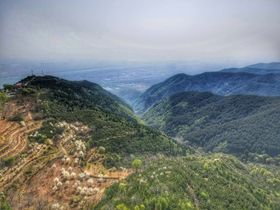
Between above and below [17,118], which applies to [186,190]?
below

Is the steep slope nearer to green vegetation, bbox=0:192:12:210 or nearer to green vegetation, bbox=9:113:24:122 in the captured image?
green vegetation, bbox=9:113:24:122

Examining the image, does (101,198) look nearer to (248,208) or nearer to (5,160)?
(5,160)

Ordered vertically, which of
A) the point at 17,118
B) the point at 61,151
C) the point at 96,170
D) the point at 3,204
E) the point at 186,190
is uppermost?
the point at 17,118

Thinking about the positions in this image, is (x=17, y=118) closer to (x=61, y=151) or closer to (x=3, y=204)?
(x=61, y=151)

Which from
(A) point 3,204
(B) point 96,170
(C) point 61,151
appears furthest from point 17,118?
(A) point 3,204

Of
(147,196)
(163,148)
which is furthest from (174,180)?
(163,148)

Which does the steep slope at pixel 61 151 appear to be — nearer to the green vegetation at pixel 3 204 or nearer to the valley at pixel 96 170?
the valley at pixel 96 170

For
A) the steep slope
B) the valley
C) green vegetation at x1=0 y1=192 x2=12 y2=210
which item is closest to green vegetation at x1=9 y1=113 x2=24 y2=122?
the steep slope

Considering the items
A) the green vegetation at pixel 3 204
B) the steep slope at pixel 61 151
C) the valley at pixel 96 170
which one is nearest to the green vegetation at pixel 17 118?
the steep slope at pixel 61 151
